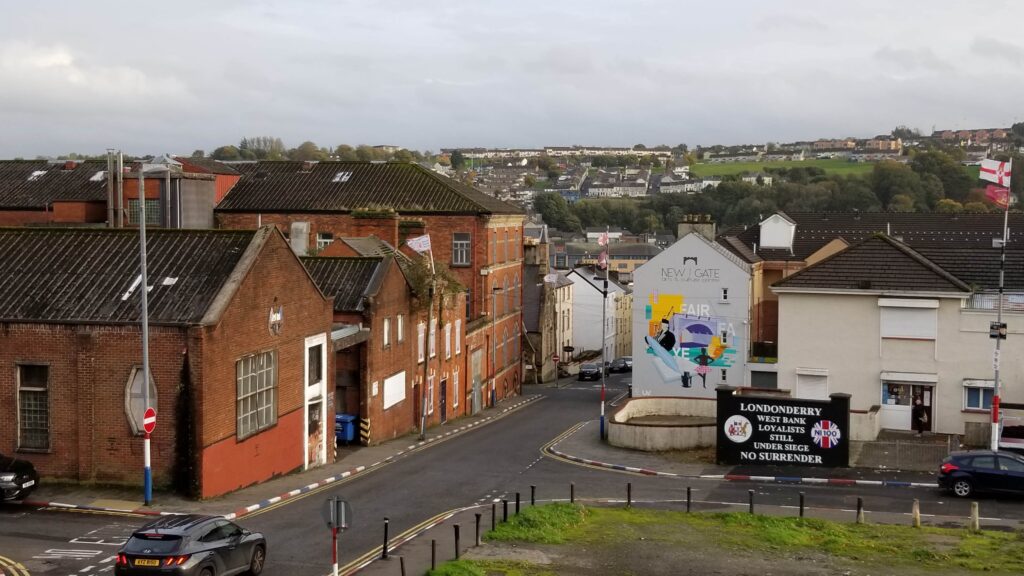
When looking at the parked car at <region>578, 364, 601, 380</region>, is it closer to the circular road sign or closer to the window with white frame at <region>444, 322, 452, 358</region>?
the window with white frame at <region>444, 322, 452, 358</region>

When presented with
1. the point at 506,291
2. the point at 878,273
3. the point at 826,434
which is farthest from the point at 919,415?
the point at 506,291

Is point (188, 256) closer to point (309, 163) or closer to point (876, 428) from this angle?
point (876, 428)

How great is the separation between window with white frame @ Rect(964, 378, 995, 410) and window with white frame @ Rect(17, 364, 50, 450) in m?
30.6

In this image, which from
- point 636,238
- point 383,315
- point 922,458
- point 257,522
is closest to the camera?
point 257,522

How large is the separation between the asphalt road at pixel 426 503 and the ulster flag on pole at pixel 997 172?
11759 millimetres

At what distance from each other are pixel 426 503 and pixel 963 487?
46.6 ft

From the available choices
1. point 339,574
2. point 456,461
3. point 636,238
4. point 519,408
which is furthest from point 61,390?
point 636,238

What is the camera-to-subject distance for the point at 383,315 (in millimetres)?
41219

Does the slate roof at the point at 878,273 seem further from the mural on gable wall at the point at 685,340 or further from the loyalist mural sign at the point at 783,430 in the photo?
the mural on gable wall at the point at 685,340

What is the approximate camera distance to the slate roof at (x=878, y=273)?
4050cm

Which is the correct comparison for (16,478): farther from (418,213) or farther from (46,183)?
(46,183)

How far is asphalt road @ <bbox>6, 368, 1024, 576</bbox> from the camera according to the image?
21453 mm

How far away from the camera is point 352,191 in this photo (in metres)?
65.7

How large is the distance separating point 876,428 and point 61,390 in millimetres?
26382
